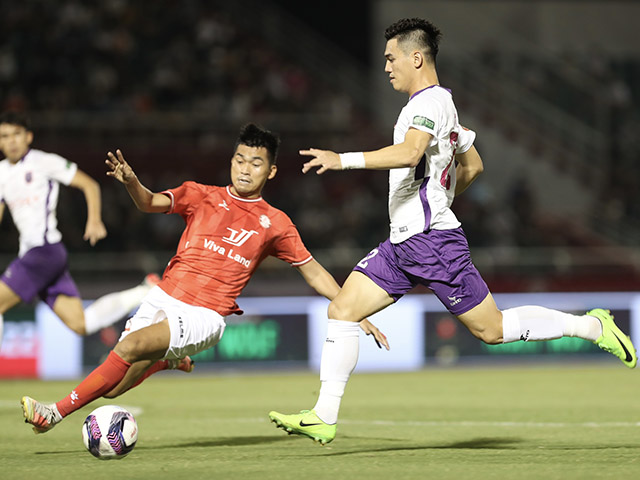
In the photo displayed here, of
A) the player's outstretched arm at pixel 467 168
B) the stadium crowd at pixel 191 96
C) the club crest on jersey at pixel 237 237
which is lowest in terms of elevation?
the club crest on jersey at pixel 237 237

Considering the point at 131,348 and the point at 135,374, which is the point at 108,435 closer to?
the point at 131,348

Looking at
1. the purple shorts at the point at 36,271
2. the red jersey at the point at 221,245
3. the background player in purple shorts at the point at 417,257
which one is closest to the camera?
the background player in purple shorts at the point at 417,257

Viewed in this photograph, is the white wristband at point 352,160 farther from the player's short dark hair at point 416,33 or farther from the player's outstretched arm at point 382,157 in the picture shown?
the player's short dark hair at point 416,33

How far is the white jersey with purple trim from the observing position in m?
5.67

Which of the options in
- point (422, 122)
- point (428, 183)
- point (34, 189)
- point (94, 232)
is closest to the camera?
point (422, 122)

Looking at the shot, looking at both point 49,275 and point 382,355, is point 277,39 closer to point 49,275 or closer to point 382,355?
point 382,355

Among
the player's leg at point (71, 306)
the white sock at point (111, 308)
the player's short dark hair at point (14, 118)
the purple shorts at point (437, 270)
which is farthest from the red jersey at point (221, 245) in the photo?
the white sock at point (111, 308)

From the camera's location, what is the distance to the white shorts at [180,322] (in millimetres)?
5641

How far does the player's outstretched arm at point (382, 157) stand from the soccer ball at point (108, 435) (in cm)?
165

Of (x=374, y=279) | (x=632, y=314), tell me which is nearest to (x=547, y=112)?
(x=632, y=314)

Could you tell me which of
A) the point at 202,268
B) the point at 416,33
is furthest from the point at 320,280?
the point at 416,33

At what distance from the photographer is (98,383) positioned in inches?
220

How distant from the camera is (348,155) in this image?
17.0ft

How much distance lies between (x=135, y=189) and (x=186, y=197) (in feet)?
1.55
